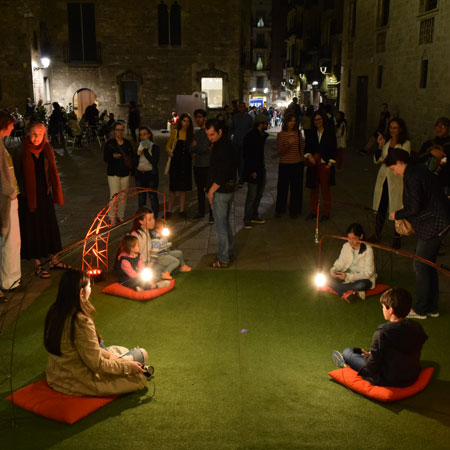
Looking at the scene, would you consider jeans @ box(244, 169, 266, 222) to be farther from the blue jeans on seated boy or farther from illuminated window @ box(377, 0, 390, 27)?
illuminated window @ box(377, 0, 390, 27)

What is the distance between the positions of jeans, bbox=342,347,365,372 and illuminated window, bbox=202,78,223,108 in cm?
2851

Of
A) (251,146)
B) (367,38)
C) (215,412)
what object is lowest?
(215,412)

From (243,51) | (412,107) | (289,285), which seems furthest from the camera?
(243,51)

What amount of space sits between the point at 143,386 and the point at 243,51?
32637mm

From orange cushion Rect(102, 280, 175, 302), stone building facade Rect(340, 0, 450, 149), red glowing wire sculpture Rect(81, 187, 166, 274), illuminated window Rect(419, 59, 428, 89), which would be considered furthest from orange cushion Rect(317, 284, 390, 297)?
illuminated window Rect(419, 59, 428, 89)

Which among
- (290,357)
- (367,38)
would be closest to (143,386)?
(290,357)

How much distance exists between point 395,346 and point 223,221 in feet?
10.8

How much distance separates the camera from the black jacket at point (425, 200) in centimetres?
540

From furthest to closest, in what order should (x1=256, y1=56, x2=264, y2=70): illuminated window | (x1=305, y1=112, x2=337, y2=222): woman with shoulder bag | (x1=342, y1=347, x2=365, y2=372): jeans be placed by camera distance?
1. (x1=256, y1=56, x2=264, y2=70): illuminated window
2. (x1=305, y1=112, x2=337, y2=222): woman with shoulder bag
3. (x1=342, y1=347, x2=365, y2=372): jeans

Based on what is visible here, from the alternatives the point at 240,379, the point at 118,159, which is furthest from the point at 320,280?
the point at 118,159

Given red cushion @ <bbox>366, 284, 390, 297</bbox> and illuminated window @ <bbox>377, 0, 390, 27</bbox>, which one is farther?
illuminated window @ <bbox>377, 0, 390, 27</bbox>

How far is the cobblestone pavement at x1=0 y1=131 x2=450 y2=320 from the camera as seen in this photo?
7.60 m

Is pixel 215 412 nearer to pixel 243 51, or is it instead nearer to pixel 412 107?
pixel 412 107

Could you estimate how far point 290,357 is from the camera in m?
4.99
